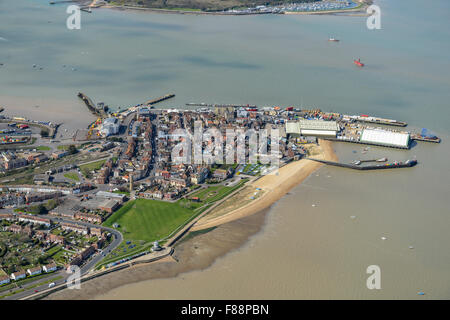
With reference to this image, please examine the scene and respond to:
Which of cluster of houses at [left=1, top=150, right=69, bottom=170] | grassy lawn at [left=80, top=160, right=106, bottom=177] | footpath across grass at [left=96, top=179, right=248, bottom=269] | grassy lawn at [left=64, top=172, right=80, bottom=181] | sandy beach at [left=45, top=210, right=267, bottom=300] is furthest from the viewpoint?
cluster of houses at [left=1, top=150, right=69, bottom=170]

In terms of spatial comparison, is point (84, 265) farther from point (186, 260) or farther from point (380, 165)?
point (380, 165)

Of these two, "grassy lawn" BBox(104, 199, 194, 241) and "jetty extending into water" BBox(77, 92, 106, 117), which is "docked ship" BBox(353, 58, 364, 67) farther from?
"grassy lawn" BBox(104, 199, 194, 241)

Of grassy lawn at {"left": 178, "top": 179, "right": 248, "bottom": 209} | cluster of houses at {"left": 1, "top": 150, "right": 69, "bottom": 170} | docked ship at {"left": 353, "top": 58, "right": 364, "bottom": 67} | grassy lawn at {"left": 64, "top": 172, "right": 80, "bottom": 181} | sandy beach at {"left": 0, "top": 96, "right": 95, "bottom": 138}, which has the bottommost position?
grassy lawn at {"left": 178, "top": 179, "right": 248, "bottom": 209}

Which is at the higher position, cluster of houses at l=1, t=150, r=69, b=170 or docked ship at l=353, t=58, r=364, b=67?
docked ship at l=353, t=58, r=364, b=67

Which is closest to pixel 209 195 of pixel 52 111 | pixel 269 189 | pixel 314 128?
pixel 269 189

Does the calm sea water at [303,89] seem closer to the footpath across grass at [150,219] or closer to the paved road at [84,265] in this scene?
the paved road at [84,265]

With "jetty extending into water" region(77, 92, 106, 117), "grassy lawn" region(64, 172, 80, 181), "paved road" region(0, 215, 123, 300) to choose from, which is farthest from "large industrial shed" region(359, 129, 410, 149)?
"jetty extending into water" region(77, 92, 106, 117)

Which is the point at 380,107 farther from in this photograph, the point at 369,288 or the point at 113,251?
the point at 113,251

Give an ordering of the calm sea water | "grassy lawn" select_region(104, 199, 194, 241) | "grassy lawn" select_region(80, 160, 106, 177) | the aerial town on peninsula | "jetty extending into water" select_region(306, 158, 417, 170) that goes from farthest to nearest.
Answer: "jetty extending into water" select_region(306, 158, 417, 170) → "grassy lawn" select_region(80, 160, 106, 177) → "grassy lawn" select_region(104, 199, 194, 241) → the aerial town on peninsula → the calm sea water
